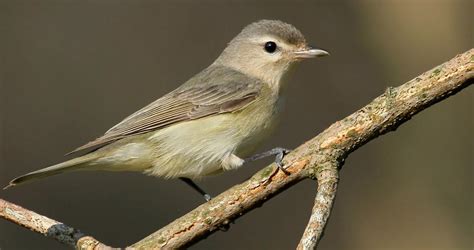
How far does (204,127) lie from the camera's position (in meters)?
5.19

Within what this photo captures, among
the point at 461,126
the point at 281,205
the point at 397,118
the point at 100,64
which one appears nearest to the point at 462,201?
the point at 461,126

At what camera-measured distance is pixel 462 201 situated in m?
7.94

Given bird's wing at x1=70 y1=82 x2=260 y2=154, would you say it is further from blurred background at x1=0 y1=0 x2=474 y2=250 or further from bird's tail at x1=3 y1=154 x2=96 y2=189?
blurred background at x1=0 y1=0 x2=474 y2=250

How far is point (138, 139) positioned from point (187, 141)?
0.36m

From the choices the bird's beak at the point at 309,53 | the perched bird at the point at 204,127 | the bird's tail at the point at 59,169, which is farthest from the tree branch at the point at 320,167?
the bird's beak at the point at 309,53

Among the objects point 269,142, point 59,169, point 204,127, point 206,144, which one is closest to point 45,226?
point 59,169

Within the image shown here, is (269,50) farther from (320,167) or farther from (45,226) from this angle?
(45,226)

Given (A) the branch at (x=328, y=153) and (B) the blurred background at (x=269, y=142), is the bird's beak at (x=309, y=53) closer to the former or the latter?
(A) the branch at (x=328, y=153)

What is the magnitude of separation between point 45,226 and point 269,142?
6.38m

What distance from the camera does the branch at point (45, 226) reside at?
12.1ft

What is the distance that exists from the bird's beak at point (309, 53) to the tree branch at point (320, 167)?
6.72 ft

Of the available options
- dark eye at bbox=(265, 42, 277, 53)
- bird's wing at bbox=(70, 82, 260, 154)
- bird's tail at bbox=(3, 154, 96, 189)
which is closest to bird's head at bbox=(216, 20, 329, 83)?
dark eye at bbox=(265, 42, 277, 53)

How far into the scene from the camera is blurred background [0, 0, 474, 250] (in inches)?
330

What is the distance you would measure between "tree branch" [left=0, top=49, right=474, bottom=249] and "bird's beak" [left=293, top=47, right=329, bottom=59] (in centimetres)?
205
